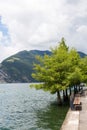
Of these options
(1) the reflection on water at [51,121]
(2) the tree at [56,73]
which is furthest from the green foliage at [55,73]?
(1) the reflection on water at [51,121]

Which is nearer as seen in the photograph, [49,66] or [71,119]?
[71,119]

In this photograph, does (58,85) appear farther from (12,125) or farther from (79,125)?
(79,125)

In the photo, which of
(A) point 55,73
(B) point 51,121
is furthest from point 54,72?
(B) point 51,121

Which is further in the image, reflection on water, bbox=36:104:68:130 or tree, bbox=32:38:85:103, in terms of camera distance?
tree, bbox=32:38:85:103

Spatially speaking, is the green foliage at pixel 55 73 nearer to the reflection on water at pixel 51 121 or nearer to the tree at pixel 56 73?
the tree at pixel 56 73

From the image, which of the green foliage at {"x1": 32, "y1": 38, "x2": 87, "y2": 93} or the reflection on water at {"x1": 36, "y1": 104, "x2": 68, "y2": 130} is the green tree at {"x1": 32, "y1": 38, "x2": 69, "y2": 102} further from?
the reflection on water at {"x1": 36, "y1": 104, "x2": 68, "y2": 130}

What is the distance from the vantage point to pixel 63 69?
5066 cm

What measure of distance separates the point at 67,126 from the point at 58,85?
23.7 metres

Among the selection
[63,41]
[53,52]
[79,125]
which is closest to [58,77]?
[53,52]

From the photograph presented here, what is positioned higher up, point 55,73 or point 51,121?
point 55,73

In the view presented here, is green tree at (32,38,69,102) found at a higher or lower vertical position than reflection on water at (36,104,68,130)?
higher

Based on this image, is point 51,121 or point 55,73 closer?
point 51,121

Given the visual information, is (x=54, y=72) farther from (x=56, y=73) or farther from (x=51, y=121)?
(x=51, y=121)

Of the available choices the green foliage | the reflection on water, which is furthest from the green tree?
the reflection on water
